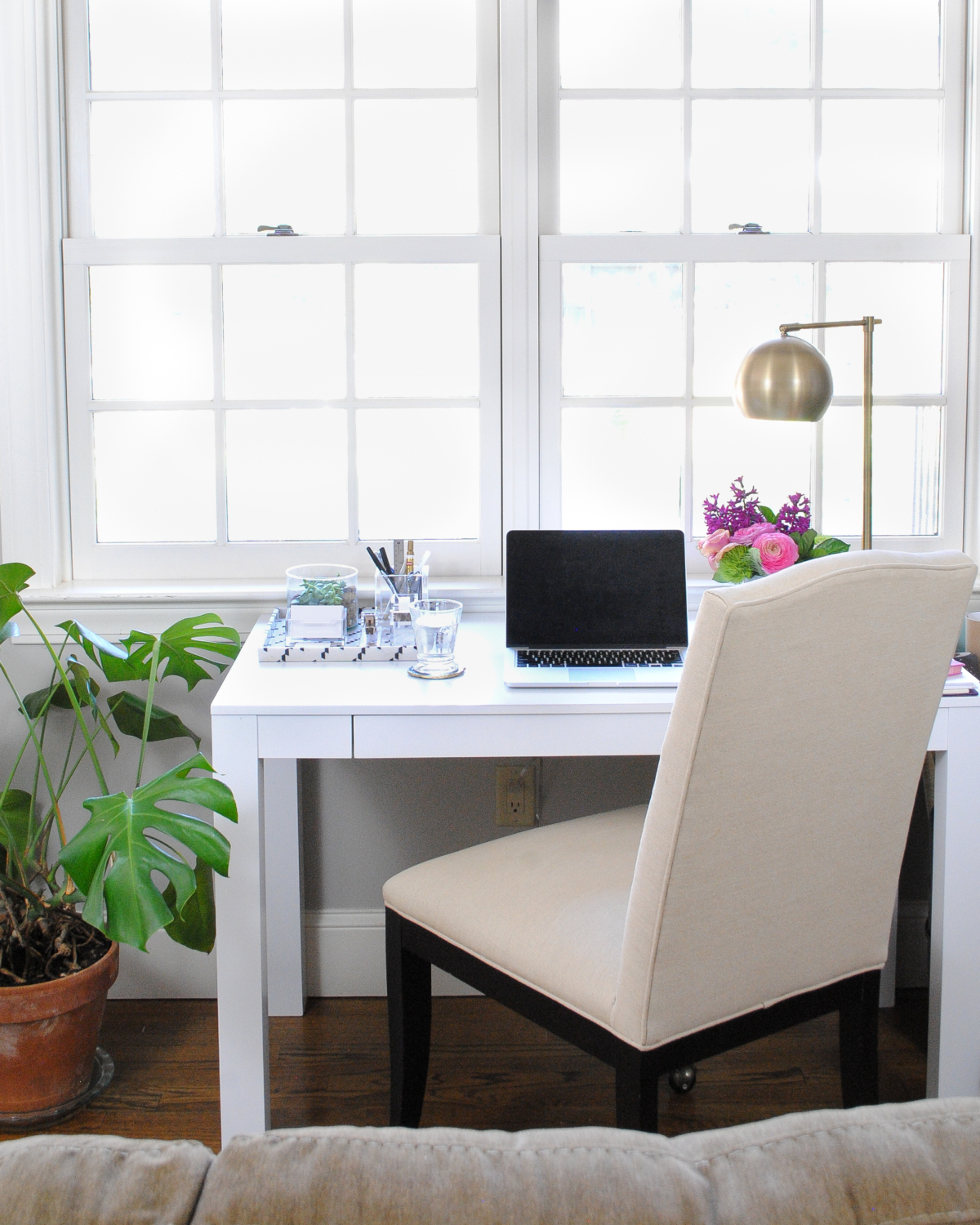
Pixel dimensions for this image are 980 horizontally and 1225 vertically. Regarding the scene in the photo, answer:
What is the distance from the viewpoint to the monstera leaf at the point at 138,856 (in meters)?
1.54

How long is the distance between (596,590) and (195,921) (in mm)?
864

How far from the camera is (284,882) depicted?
2283 millimetres

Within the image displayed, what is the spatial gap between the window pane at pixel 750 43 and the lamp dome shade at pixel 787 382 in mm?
656

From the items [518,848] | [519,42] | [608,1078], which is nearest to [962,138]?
[519,42]

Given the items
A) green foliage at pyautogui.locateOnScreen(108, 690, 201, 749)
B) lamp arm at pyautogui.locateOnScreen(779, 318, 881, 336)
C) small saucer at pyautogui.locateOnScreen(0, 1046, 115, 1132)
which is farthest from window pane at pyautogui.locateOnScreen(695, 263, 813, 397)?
small saucer at pyautogui.locateOnScreen(0, 1046, 115, 1132)

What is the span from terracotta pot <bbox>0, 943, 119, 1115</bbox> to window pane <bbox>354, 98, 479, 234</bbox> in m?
1.47

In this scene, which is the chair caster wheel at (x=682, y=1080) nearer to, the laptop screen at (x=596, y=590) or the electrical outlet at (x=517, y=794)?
the electrical outlet at (x=517, y=794)

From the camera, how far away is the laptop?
6.89 feet

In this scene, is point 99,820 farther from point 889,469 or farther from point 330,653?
point 889,469

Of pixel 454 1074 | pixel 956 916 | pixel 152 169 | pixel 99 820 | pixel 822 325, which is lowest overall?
pixel 454 1074

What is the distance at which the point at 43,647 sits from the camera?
2.30 metres

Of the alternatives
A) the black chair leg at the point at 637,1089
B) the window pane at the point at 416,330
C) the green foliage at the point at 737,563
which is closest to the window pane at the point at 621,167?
the window pane at the point at 416,330

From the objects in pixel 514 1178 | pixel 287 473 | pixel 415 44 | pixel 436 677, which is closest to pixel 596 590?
pixel 436 677

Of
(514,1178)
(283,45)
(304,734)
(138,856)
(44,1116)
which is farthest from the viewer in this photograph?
(283,45)
